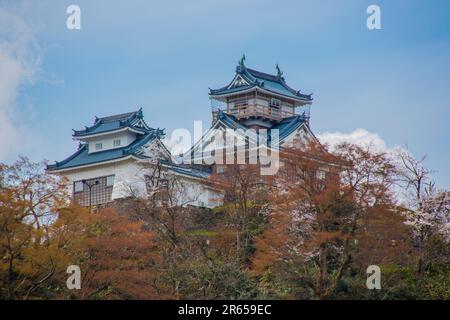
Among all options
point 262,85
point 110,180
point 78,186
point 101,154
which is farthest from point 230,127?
point 78,186

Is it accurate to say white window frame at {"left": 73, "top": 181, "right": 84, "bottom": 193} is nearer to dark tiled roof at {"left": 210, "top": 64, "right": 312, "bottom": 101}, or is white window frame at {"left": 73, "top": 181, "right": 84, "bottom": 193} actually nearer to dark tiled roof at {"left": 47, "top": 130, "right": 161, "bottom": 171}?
dark tiled roof at {"left": 47, "top": 130, "right": 161, "bottom": 171}

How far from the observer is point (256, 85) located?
49500mm

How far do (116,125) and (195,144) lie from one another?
4.73 meters

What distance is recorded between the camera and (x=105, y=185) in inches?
1779

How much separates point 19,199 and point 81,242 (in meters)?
2.59

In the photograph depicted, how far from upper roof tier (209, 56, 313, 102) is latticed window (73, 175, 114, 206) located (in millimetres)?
9236

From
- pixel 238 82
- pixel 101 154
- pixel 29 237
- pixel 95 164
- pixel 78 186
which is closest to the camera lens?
pixel 29 237

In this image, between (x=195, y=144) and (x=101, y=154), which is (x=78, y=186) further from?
(x=195, y=144)

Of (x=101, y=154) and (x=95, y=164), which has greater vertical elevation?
(x=101, y=154)

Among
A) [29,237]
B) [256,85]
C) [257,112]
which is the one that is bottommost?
[29,237]

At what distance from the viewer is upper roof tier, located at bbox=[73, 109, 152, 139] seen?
4622cm

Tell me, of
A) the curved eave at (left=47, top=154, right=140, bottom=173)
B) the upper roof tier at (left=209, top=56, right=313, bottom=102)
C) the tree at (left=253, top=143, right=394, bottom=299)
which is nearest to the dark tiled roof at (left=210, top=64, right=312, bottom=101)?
the upper roof tier at (left=209, top=56, right=313, bottom=102)

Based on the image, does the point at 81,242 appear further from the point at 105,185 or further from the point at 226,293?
the point at 105,185
